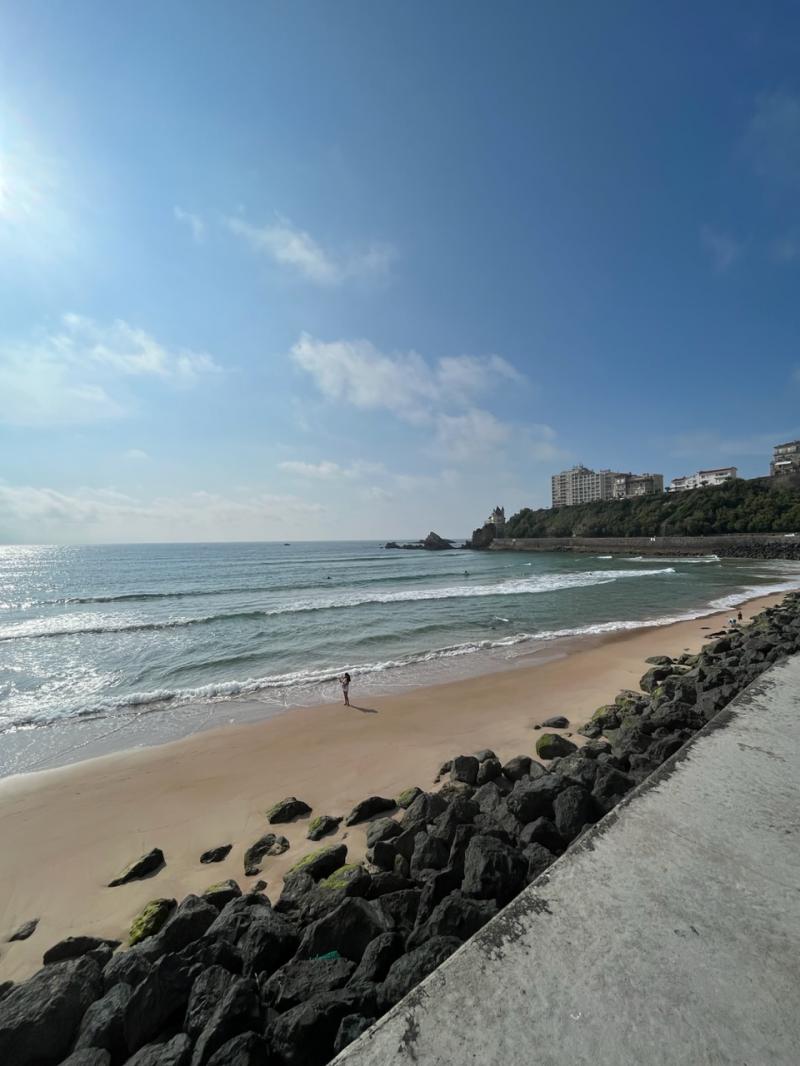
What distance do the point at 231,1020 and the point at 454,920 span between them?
4.63ft

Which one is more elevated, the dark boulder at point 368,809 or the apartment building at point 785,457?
the apartment building at point 785,457

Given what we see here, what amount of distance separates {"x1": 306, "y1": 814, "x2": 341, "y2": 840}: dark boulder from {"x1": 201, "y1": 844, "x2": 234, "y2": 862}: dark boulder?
101cm

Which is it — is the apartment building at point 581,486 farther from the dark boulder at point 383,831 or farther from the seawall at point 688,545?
the dark boulder at point 383,831

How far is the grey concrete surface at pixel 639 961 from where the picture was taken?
70.6 inches

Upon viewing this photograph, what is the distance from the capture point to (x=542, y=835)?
388 centimetres

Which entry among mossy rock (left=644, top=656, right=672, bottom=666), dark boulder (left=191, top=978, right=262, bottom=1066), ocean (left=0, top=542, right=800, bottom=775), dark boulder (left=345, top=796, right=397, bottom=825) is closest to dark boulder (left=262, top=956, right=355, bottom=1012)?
dark boulder (left=191, top=978, right=262, bottom=1066)

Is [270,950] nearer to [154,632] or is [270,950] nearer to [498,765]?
[498,765]

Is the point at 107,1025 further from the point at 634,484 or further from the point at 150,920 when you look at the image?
the point at 634,484

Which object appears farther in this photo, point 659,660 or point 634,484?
point 634,484

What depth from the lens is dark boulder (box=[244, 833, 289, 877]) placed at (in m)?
4.91

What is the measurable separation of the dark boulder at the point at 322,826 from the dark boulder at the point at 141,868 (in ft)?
5.84

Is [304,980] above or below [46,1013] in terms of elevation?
above

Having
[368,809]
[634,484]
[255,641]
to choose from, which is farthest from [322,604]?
[634,484]

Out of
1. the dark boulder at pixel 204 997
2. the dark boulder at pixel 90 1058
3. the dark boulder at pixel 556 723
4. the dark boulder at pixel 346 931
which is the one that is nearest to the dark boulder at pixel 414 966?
the dark boulder at pixel 346 931
